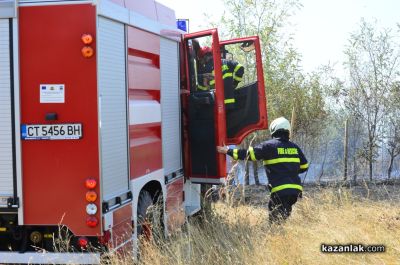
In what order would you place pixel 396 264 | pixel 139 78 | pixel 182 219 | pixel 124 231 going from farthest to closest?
pixel 182 219 → pixel 139 78 → pixel 124 231 → pixel 396 264

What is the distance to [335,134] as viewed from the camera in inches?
400

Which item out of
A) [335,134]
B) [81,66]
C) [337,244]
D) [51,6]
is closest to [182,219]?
[337,244]

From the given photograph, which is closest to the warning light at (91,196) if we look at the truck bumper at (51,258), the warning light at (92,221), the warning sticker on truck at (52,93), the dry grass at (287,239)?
the warning light at (92,221)

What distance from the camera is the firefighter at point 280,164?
A: 229 inches

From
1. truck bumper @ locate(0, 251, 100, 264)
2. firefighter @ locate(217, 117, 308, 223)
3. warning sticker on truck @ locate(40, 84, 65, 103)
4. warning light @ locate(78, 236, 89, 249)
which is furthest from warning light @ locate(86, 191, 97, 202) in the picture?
firefighter @ locate(217, 117, 308, 223)

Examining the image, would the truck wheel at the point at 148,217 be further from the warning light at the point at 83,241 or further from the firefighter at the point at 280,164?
the firefighter at the point at 280,164

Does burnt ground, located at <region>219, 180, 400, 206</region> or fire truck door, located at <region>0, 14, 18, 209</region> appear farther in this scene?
burnt ground, located at <region>219, 180, 400, 206</region>

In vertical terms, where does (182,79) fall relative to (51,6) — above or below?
below

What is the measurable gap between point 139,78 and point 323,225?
2352mm

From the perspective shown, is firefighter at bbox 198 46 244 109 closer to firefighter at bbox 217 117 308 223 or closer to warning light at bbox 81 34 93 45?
firefighter at bbox 217 117 308 223

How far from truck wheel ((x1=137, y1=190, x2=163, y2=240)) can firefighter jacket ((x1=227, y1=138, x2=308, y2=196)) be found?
3.70ft

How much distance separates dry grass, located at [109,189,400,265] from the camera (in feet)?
13.5

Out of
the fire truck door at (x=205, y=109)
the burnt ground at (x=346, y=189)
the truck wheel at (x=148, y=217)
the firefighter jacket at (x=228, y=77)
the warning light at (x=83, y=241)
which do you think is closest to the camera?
the warning light at (x=83, y=241)

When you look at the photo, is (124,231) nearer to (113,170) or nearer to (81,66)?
(113,170)
